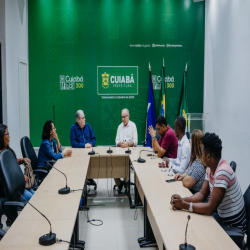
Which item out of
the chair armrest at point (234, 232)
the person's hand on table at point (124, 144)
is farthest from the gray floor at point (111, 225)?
the chair armrest at point (234, 232)

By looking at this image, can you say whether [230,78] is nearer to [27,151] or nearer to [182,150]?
[182,150]

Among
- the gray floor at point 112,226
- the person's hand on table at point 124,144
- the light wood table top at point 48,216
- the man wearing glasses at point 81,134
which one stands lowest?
the gray floor at point 112,226

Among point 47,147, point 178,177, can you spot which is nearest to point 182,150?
point 178,177

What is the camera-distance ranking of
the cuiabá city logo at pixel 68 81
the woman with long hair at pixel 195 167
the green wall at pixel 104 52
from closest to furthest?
the woman with long hair at pixel 195 167 < the green wall at pixel 104 52 < the cuiabá city logo at pixel 68 81

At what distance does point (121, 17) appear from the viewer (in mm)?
6566

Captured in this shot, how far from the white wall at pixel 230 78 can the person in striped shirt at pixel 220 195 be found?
2445mm

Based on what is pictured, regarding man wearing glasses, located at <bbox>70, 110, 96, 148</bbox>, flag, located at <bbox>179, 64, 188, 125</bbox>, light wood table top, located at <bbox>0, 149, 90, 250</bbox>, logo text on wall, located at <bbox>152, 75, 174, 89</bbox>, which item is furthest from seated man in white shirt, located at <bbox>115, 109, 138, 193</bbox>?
light wood table top, located at <bbox>0, 149, 90, 250</bbox>

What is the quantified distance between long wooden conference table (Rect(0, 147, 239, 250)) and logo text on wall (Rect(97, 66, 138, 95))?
8.97 feet

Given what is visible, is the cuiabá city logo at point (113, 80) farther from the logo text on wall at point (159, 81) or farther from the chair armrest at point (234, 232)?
the chair armrest at point (234, 232)

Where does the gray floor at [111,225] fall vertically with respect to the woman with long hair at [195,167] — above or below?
below

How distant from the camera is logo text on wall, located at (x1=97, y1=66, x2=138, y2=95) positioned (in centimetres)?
668

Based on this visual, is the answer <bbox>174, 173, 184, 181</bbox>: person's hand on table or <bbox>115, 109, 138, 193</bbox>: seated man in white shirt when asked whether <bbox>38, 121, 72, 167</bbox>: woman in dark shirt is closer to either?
<bbox>115, 109, 138, 193</bbox>: seated man in white shirt

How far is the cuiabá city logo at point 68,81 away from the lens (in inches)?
261

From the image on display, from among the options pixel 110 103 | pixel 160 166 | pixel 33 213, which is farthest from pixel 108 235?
pixel 110 103
